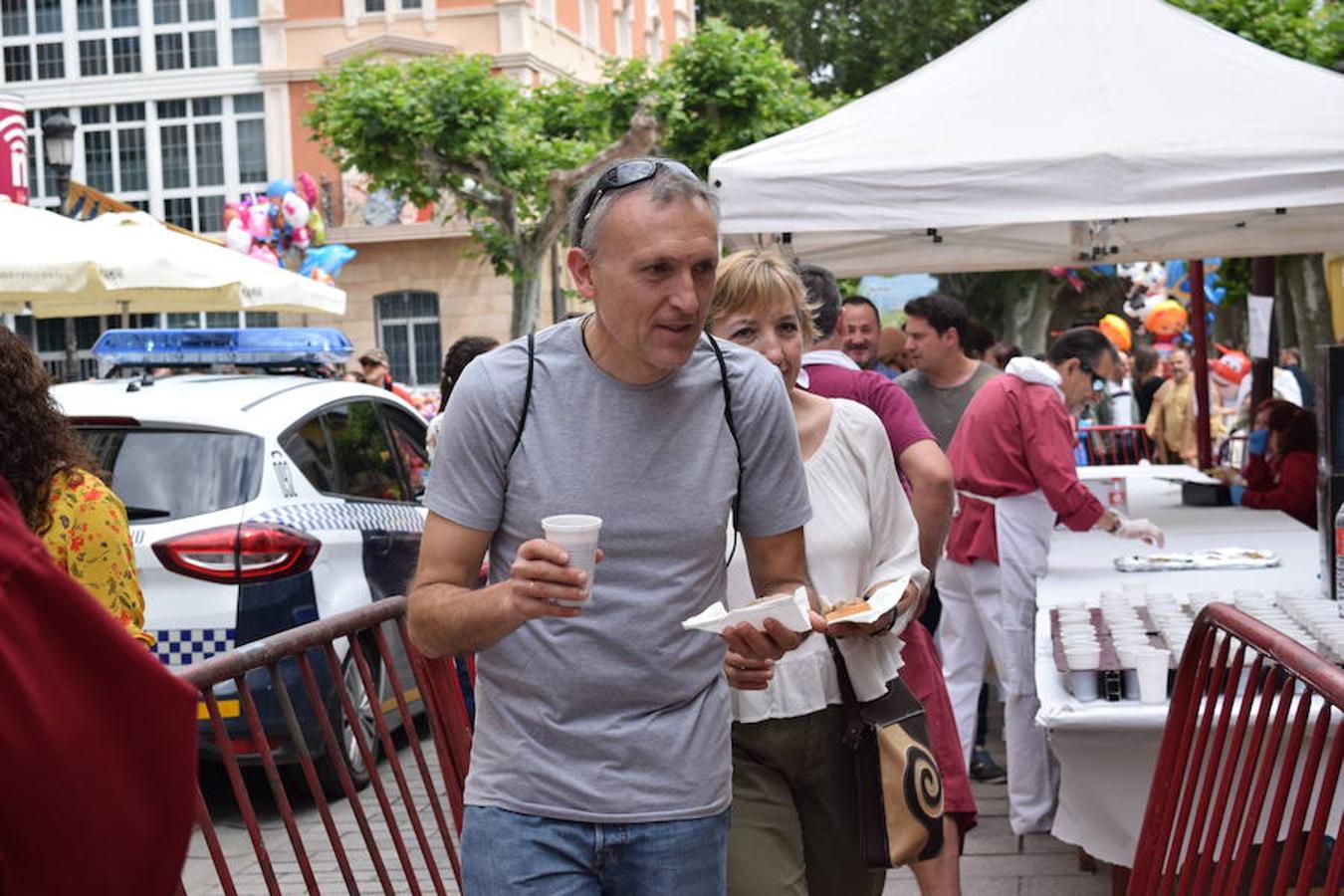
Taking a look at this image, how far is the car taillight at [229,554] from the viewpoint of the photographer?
22.8 feet

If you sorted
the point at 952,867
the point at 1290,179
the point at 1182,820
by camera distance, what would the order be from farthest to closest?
the point at 1290,179 < the point at 952,867 < the point at 1182,820

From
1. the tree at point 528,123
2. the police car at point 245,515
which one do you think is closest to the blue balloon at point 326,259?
the tree at point 528,123

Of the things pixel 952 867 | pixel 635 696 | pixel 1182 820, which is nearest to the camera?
pixel 635 696

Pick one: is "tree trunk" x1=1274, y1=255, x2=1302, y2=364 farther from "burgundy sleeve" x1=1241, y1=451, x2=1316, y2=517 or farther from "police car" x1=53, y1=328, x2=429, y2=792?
"police car" x1=53, y1=328, x2=429, y2=792

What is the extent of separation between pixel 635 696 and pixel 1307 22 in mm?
17413

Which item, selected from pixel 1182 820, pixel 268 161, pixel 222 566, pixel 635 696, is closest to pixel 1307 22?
pixel 222 566

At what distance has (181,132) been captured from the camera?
44.5 meters

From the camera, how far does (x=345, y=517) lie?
303 inches

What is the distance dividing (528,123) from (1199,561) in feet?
76.3

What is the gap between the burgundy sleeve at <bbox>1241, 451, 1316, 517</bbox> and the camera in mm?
9016

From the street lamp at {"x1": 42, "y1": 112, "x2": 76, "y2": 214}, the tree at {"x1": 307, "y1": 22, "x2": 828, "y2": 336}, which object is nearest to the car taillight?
the street lamp at {"x1": 42, "y1": 112, "x2": 76, "y2": 214}

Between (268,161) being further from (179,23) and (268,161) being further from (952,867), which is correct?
(952,867)

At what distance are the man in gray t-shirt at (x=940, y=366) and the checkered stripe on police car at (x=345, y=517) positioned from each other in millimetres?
2306

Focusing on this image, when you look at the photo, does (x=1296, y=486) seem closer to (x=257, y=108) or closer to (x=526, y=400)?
(x=526, y=400)
